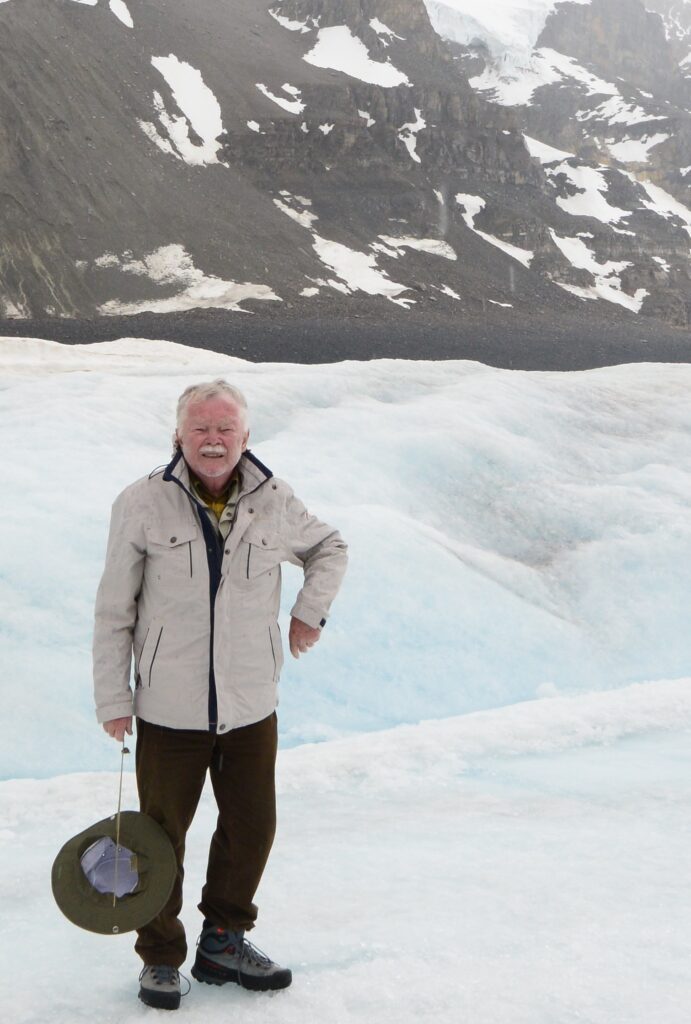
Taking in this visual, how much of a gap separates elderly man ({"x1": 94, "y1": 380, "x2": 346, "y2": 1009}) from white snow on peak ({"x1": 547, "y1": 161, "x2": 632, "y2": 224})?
85.9 meters

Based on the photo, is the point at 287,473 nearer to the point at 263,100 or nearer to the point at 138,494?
the point at 138,494

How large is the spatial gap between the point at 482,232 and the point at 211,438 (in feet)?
244

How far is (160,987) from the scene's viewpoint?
7.56 ft

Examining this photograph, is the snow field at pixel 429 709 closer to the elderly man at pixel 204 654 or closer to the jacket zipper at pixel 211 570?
the elderly man at pixel 204 654

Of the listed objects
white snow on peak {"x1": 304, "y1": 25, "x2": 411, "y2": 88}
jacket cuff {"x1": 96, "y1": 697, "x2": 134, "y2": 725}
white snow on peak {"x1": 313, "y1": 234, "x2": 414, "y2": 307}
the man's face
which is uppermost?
white snow on peak {"x1": 304, "y1": 25, "x2": 411, "y2": 88}

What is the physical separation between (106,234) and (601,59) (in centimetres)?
12074

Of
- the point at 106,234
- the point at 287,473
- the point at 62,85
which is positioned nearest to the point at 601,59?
the point at 62,85

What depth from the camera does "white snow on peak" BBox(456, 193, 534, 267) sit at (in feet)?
234

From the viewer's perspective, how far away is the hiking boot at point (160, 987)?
229 cm

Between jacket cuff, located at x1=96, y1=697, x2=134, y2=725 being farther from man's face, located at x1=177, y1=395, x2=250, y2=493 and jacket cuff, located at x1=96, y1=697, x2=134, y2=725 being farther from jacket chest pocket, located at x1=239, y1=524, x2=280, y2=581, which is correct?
man's face, located at x1=177, y1=395, x2=250, y2=493

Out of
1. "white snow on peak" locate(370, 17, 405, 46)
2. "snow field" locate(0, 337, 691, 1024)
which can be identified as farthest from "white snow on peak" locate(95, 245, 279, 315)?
"white snow on peak" locate(370, 17, 405, 46)

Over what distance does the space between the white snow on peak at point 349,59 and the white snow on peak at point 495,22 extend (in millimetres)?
41588

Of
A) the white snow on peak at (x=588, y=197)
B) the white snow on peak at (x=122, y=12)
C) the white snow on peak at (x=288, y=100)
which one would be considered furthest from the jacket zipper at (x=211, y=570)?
the white snow on peak at (x=122, y=12)

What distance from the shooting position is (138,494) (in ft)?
7.59
